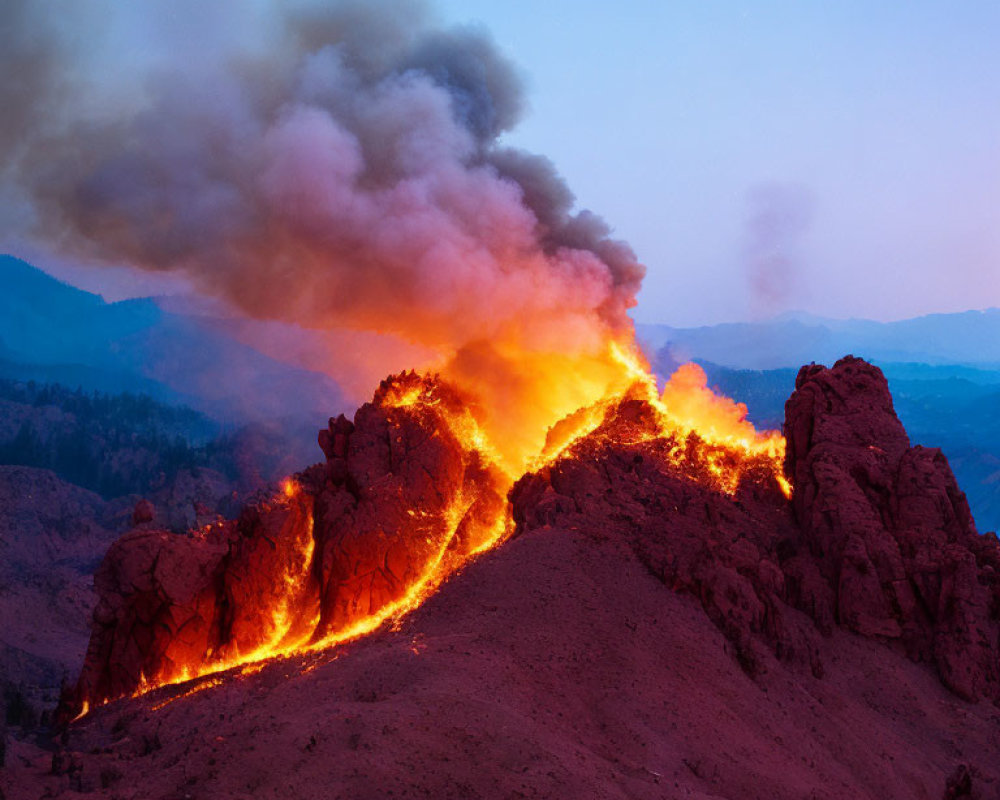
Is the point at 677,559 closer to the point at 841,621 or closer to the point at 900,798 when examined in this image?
the point at 841,621

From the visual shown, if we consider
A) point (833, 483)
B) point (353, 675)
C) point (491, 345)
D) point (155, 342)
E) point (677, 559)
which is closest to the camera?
point (353, 675)

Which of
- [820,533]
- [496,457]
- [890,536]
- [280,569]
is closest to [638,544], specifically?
[820,533]

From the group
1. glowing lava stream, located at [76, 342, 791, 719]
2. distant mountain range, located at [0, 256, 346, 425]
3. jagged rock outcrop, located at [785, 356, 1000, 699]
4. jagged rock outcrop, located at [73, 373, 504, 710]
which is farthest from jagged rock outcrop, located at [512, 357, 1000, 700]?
distant mountain range, located at [0, 256, 346, 425]

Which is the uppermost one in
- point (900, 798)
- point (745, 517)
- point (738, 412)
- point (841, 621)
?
point (738, 412)

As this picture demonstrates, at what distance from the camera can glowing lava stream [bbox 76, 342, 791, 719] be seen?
2145 cm

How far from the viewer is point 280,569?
916 inches

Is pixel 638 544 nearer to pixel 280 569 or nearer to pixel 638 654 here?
pixel 638 654

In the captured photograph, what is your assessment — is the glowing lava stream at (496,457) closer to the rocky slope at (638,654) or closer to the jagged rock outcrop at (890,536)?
the rocky slope at (638,654)

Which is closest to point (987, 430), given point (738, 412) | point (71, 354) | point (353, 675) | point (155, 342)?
point (738, 412)

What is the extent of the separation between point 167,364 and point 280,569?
16896cm

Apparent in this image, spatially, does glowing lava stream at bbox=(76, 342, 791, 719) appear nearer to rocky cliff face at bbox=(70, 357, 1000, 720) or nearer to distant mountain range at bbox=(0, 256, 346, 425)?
rocky cliff face at bbox=(70, 357, 1000, 720)

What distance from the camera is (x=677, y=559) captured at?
67.4ft

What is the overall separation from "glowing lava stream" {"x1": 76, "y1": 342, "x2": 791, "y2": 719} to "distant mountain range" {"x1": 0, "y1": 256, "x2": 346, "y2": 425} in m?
97.8

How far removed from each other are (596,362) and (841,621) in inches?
467
